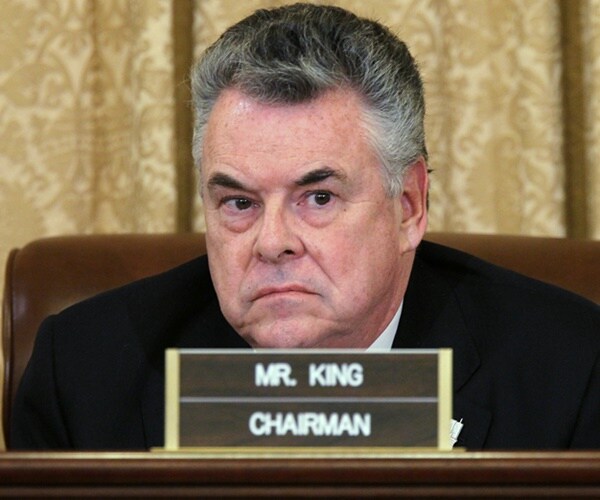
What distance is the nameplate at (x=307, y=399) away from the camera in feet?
3.67

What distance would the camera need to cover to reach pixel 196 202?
2.63 metres

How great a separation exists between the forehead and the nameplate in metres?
0.58

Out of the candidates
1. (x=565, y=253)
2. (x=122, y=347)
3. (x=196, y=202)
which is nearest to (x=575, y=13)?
(x=565, y=253)

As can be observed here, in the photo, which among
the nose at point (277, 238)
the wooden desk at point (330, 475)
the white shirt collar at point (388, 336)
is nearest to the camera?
the wooden desk at point (330, 475)

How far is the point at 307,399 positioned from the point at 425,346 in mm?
849

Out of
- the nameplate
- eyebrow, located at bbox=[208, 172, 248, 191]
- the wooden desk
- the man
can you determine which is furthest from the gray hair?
the wooden desk

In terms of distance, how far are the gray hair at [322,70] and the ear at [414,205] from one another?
1.7 inches

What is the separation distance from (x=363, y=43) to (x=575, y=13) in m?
0.98

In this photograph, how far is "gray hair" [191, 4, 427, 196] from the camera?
173cm

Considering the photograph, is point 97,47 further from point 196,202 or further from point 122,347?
point 122,347

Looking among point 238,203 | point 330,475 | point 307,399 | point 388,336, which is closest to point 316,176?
point 238,203

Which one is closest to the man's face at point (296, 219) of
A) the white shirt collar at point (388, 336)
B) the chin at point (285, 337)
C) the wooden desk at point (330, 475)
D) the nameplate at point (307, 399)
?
the chin at point (285, 337)

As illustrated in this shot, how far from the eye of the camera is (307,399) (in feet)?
3.70

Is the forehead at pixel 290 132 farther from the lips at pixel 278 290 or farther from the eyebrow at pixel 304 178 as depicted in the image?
the lips at pixel 278 290
